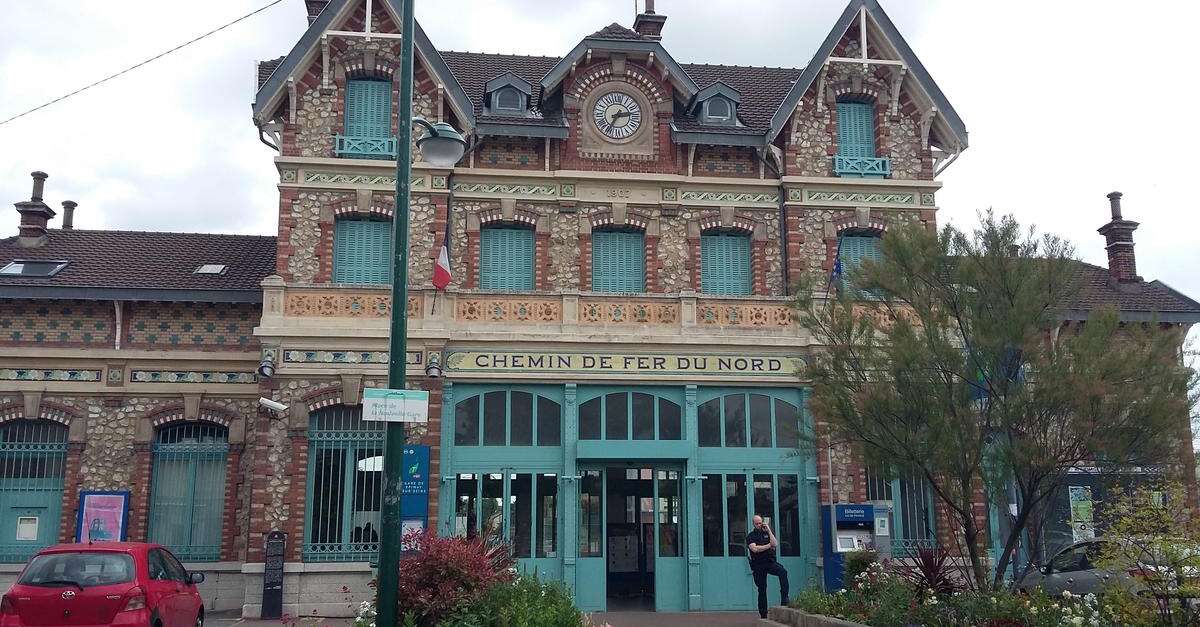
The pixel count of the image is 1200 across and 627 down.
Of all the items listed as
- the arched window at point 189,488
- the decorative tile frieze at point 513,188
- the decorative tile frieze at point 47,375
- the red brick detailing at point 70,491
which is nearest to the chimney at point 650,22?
the decorative tile frieze at point 513,188

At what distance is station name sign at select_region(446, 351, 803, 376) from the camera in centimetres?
1775

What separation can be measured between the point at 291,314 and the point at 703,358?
23.3 feet

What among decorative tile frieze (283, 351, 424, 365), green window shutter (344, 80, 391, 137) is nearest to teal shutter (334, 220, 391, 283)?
decorative tile frieze (283, 351, 424, 365)

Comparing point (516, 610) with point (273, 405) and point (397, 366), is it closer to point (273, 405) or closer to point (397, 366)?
point (397, 366)

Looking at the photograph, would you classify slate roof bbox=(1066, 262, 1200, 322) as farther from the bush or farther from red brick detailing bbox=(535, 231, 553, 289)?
the bush

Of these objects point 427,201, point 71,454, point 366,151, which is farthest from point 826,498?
point 71,454

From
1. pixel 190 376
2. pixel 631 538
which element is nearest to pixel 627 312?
pixel 631 538

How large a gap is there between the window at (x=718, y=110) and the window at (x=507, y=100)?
3541 millimetres

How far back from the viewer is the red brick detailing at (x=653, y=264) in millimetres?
19075

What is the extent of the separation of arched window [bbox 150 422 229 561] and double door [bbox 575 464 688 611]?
6910mm

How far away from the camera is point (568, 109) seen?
63.9 ft

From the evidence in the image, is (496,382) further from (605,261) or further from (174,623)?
(174,623)

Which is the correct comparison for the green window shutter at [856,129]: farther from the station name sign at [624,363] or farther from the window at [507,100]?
the window at [507,100]

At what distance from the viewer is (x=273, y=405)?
55.9 ft
